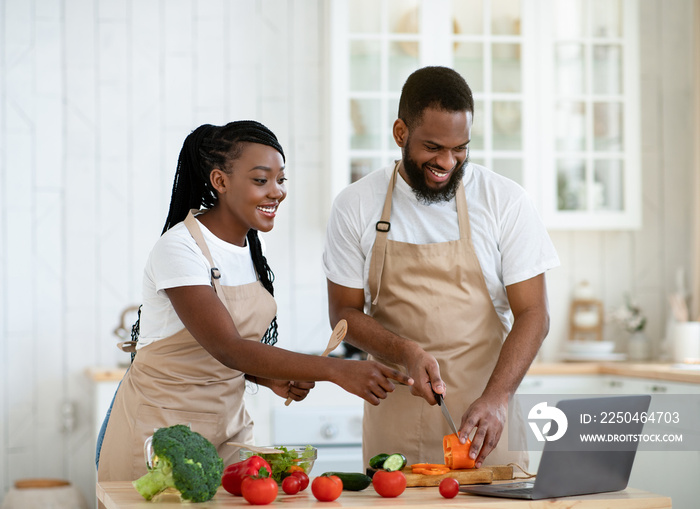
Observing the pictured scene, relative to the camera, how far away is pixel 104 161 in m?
3.81

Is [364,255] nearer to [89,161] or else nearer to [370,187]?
[370,187]

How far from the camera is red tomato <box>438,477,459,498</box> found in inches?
57.2

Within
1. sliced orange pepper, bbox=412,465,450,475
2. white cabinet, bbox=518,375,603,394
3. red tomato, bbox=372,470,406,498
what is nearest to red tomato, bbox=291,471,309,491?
red tomato, bbox=372,470,406,498

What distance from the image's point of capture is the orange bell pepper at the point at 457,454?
1.63 meters

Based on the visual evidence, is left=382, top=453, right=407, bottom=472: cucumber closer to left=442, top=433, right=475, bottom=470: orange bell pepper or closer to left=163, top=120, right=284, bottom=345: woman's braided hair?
left=442, top=433, right=475, bottom=470: orange bell pepper

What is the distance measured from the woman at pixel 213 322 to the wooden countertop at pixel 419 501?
237 mm

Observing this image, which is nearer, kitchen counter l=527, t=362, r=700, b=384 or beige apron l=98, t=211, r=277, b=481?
beige apron l=98, t=211, r=277, b=481

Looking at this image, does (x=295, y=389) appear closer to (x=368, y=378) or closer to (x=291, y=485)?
(x=368, y=378)

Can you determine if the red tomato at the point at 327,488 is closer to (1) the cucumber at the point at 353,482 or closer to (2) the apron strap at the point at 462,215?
(1) the cucumber at the point at 353,482

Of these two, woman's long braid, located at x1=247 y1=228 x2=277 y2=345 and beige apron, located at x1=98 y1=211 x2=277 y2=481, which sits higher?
woman's long braid, located at x1=247 y1=228 x2=277 y2=345

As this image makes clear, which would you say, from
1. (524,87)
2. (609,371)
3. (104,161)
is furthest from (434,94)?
(104,161)

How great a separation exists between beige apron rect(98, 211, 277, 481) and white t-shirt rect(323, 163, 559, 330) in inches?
14.2

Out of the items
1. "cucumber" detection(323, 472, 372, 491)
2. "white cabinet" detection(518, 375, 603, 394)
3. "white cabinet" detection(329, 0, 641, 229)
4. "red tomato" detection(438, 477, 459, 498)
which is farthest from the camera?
"white cabinet" detection(329, 0, 641, 229)

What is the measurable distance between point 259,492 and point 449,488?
329 mm
